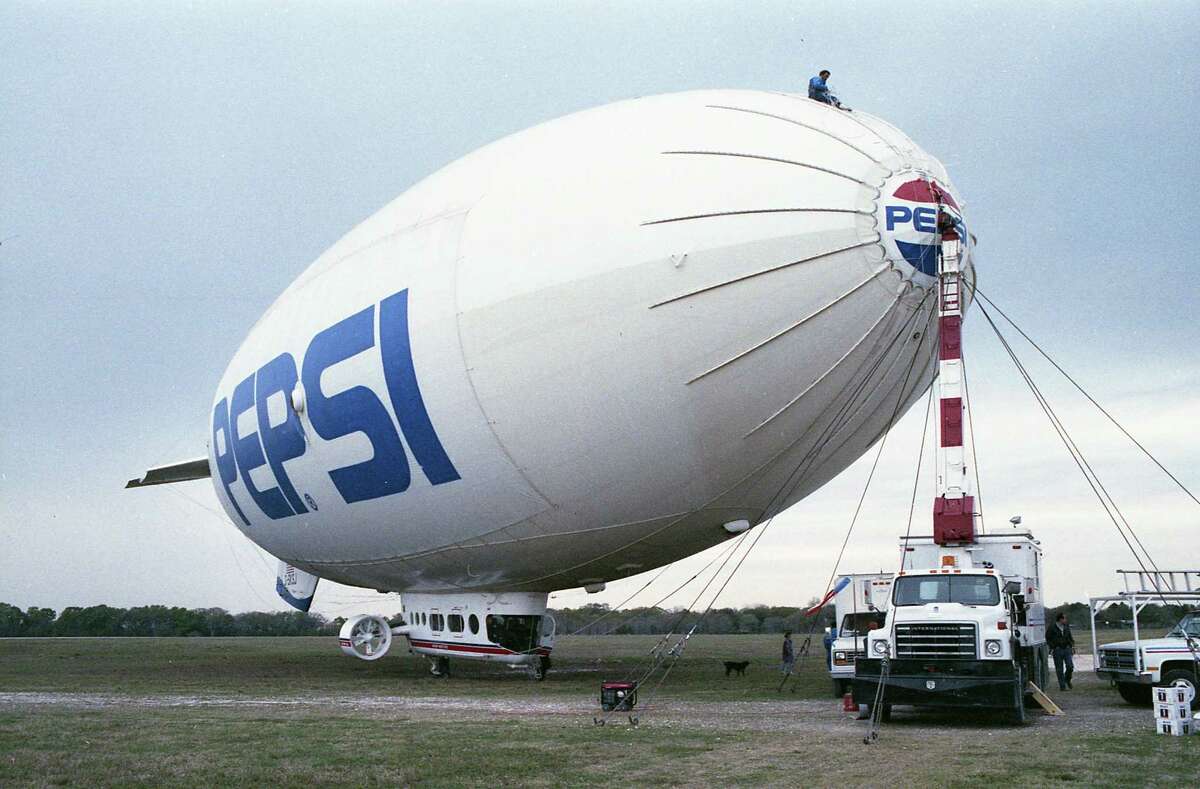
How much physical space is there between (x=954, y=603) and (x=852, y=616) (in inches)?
217

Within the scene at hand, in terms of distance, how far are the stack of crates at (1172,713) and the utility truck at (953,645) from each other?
1.85 metres

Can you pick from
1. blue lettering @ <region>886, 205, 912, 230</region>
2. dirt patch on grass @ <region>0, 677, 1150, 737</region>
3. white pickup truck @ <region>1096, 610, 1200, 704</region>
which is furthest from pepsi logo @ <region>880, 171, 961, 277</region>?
dirt patch on grass @ <region>0, 677, 1150, 737</region>

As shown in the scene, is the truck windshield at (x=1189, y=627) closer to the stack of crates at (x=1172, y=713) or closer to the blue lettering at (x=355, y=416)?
the stack of crates at (x=1172, y=713)

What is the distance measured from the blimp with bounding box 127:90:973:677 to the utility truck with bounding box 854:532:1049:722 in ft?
11.4

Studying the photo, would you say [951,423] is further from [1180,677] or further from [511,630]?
[511,630]

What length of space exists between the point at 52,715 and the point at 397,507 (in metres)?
6.97

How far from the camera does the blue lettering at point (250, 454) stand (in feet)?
86.3

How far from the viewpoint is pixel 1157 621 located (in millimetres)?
22328

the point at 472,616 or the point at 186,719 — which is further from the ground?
the point at 472,616

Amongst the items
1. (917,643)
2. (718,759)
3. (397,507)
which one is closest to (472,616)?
(397,507)

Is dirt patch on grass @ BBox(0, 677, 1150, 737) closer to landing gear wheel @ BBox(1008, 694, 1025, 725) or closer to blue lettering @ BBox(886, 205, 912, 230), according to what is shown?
→ landing gear wheel @ BBox(1008, 694, 1025, 725)

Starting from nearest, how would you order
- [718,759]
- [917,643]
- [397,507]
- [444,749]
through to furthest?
[718,759], [444,749], [917,643], [397,507]

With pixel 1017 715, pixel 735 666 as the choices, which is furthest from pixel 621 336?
pixel 735 666

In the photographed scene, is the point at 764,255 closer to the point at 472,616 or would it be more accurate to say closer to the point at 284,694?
the point at 472,616
